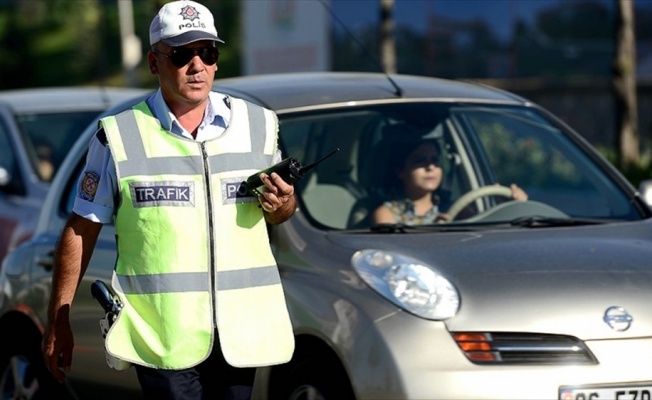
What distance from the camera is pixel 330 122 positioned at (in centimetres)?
684

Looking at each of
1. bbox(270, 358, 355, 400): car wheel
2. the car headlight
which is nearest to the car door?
bbox(270, 358, 355, 400): car wheel

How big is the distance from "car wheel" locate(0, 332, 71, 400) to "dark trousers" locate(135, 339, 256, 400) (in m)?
2.30

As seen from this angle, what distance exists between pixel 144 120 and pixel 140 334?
0.58m

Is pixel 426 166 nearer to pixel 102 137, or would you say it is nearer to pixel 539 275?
pixel 539 275

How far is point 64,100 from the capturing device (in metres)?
11.6

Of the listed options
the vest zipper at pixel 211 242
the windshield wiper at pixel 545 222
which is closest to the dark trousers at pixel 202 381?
the vest zipper at pixel 211 242

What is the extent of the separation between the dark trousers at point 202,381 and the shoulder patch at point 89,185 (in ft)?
1.58

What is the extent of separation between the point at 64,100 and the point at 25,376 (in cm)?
486

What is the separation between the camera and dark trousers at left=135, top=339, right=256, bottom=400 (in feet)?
15.1

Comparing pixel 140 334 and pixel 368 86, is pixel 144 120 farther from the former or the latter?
pixel 368 86

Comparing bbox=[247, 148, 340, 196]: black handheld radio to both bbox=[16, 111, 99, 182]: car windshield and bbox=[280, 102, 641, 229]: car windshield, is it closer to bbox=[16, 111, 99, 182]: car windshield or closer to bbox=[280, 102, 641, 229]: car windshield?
bbox=[280, 102, 641, 229]: car windshield

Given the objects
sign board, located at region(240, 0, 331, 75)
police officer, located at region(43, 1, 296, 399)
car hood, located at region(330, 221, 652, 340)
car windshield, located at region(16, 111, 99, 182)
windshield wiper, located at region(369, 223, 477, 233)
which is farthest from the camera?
sign board, located at region(240, 0, 331, 75)

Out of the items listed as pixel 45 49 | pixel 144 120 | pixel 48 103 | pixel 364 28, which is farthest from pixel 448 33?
pixel 45 49

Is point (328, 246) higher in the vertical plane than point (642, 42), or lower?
higher
